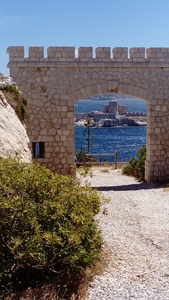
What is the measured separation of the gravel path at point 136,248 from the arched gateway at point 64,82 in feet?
7.59

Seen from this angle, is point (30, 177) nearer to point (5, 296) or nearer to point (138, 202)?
point (5, 296)

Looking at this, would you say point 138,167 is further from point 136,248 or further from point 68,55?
point 136,248

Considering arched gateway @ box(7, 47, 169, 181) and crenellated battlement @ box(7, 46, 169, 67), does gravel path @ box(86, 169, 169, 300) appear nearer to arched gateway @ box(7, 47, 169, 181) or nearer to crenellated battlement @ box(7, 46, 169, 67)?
arched gateway @ box(7, 47, 169, 181)

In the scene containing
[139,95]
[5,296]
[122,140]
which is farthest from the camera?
[122,140]

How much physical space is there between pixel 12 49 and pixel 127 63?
345cm

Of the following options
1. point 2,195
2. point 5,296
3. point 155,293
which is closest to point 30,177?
point 2,195

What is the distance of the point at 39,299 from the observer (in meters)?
4.45

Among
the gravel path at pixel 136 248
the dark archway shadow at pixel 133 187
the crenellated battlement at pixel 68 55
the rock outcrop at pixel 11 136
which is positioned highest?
the crenellated battlement at pixel 68 55

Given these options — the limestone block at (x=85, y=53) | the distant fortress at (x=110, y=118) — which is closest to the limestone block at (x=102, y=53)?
the limestone block at (x=85, y=53)

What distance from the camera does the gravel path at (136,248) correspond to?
16.5 ft

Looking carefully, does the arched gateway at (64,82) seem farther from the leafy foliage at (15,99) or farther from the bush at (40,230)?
the bush at (40,230)

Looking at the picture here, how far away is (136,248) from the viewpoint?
664 centimetres

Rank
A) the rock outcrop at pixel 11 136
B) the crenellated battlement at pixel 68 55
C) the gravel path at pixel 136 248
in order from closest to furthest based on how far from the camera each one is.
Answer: the gravel path at pixel 136 248, the rock outcrop at pixel 11 136, the crenellated battlement at pixel 68 55

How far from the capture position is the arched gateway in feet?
42.1
